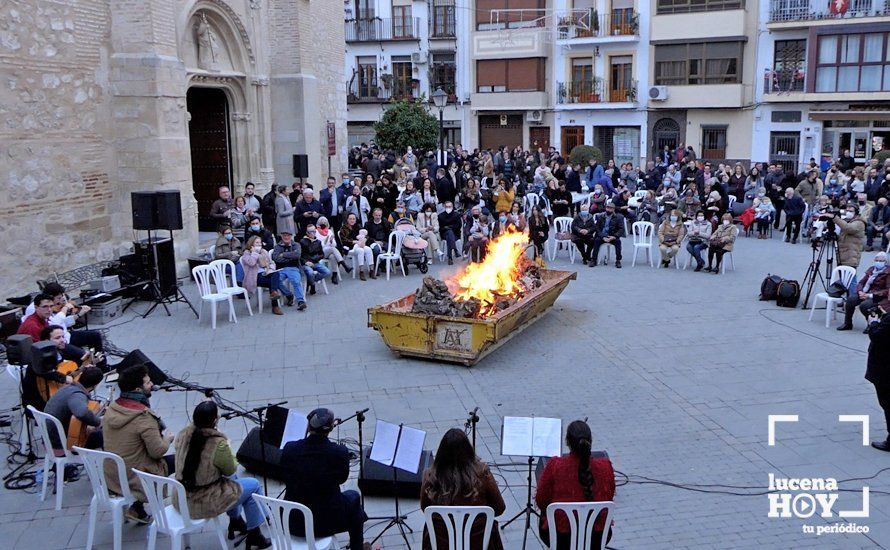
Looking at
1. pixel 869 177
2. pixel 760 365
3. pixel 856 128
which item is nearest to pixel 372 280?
pixel 760 365

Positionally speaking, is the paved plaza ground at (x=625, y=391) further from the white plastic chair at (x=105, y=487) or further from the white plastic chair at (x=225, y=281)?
the white plastic chair at (x=225, y=281)

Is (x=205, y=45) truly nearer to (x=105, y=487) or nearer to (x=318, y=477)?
(x=105, y=487)

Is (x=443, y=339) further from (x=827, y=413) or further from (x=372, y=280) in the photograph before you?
(x=372, y=280)

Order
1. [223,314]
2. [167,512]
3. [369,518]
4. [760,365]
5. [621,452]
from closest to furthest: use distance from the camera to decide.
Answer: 1. [167,512]
2. [369,518]
3. [621,452]
4. [760,365]
5. [223,314]

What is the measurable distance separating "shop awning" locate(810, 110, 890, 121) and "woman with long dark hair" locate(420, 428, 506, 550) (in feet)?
88.4

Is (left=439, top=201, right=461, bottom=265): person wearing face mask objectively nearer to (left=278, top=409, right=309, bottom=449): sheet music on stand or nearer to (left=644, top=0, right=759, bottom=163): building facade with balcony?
(left=278, top=409, right=309, bottom=449): sheet music on stand

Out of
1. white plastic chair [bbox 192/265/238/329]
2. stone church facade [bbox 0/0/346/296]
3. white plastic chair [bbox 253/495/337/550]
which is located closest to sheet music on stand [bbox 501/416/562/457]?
white plastic chair [bbox 253/495/337/550]

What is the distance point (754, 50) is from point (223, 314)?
2463 centimetres

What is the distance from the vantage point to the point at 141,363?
7539 mm

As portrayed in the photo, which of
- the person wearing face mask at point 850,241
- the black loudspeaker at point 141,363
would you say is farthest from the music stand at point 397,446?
the person wearing face mask at point 850,241

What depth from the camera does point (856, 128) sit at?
28.0 meters

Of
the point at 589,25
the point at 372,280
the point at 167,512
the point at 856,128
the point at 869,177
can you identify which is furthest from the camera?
A: the point at 589,25

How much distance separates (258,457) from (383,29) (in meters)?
32.8

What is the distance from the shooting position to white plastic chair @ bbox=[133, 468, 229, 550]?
206 inches
